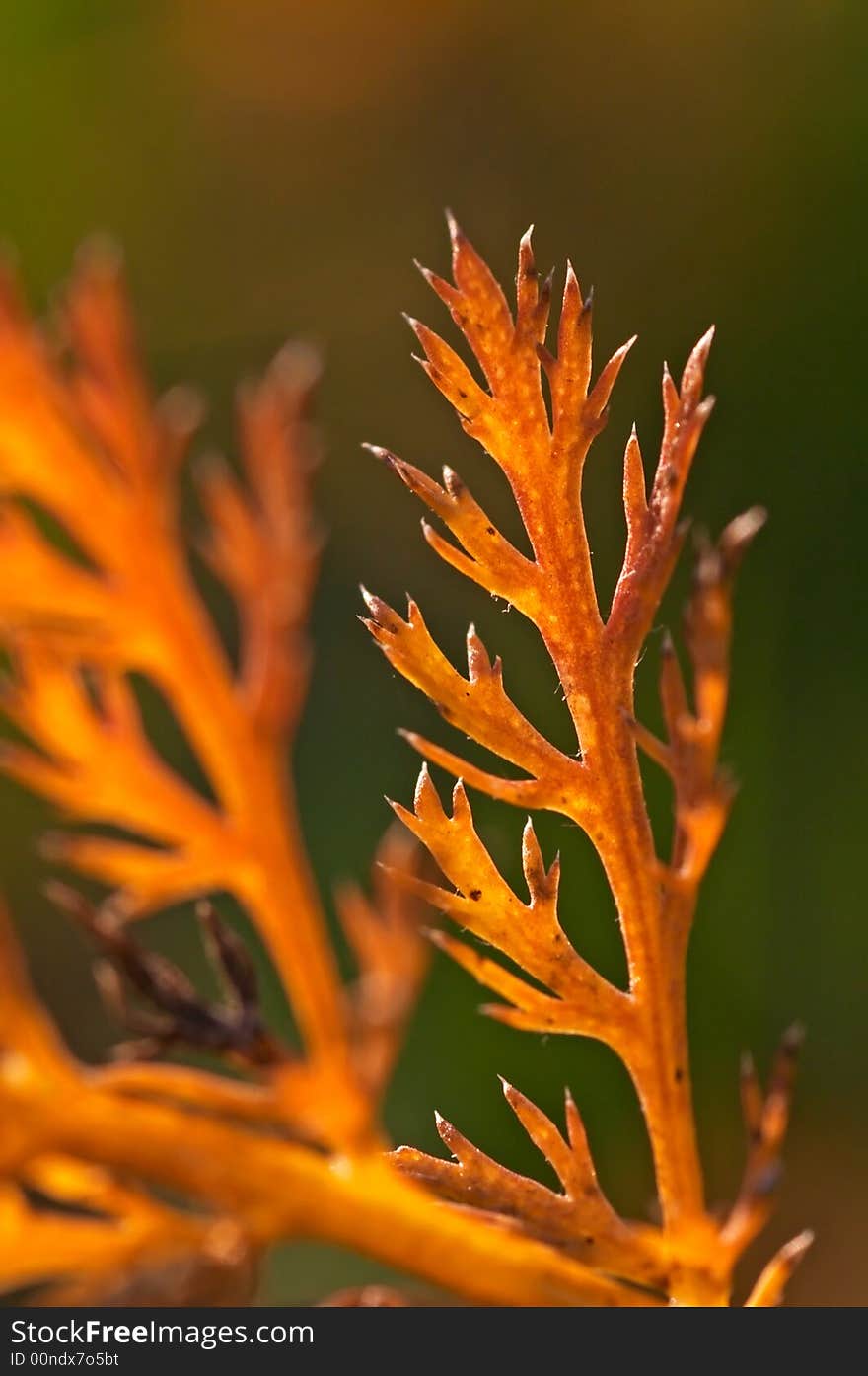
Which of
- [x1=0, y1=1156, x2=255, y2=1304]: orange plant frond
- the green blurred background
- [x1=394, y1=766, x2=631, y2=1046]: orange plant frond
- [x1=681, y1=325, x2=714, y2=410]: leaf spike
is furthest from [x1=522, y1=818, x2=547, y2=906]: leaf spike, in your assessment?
the green blurred background

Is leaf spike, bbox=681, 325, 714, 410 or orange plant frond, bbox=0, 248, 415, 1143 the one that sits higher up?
orange plant frond, bbox=0, 248, 415, 1143

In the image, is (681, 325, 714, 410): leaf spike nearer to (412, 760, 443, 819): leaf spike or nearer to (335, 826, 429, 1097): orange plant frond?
(412, 760, 443, 819): leaf spike

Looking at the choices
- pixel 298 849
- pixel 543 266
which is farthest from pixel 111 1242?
pixel 543 266

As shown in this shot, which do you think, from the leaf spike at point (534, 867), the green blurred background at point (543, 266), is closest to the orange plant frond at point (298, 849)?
the leaf spike at point (534, 867)

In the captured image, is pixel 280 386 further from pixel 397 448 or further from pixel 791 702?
pixel 791 702

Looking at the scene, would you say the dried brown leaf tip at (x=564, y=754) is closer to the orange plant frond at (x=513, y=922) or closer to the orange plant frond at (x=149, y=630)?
the orange plant frond at (x=513, y=922)

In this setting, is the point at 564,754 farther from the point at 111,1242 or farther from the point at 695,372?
the point at 111,1242
